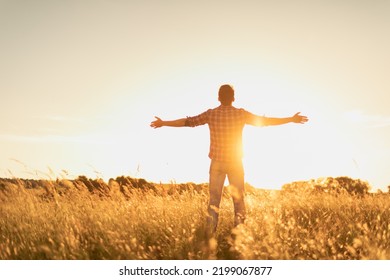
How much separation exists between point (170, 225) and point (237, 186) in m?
1.06

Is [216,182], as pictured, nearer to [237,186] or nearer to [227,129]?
[237,186]

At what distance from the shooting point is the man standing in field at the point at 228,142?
5.53 metres

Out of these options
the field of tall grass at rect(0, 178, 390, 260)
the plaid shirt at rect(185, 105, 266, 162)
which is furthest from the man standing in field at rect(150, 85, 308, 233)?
the field of tall grass at rect(0, 178, 390, 260)

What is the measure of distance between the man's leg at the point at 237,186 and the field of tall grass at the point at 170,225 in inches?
9.8

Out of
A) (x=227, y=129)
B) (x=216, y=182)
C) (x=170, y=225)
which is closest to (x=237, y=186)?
(x=216, y=182)

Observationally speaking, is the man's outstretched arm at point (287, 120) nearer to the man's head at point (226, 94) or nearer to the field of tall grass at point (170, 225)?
the man's head at point (226, 94)

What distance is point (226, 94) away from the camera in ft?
18.6

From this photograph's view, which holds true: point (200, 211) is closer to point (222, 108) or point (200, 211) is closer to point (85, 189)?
point (222, 108)

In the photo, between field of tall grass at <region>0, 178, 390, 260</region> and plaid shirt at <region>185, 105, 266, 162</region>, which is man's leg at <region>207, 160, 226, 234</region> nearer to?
plaid shirt at <region>185, 105, 266, 162</region>

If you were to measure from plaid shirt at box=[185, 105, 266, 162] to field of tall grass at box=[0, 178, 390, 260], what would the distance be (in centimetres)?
93

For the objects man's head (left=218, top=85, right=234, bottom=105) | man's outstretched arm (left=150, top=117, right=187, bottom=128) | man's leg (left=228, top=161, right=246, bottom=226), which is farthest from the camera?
man's outstretched arm (left=150, top=117, right=187, bottom=128)

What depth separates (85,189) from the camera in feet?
22.5

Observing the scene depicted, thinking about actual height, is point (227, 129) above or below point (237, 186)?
above

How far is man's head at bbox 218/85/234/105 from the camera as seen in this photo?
5672 mm
